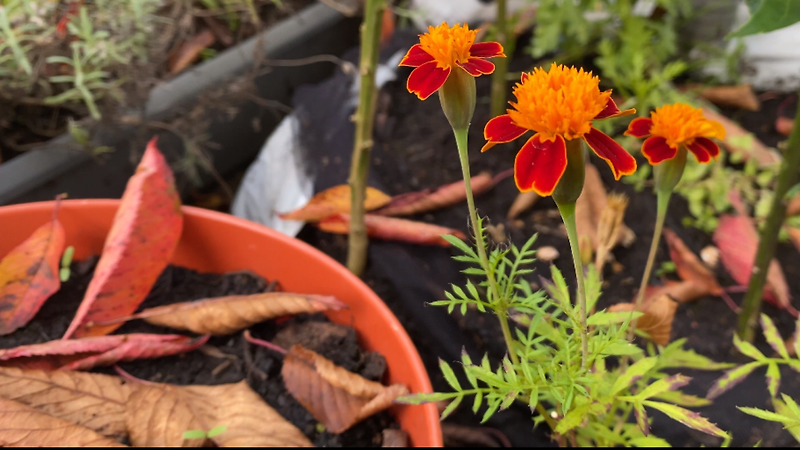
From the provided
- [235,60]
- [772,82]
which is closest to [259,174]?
[235,60]

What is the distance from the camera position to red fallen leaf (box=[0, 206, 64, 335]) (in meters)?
0.61

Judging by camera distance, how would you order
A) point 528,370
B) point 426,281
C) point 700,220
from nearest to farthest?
point 528,370 → point 426,281 → point 700,220

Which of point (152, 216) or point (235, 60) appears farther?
point (235, 60)

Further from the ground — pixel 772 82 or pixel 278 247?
pixel 772 82

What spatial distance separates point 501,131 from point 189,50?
82 cm

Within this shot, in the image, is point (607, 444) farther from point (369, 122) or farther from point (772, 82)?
point (772, 82)

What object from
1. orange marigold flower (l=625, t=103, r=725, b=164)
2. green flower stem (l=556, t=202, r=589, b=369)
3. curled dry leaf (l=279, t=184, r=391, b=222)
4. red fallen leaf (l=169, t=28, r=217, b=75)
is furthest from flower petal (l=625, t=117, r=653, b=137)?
red fallen leaf (l=169, t=28, r=217, b=75)

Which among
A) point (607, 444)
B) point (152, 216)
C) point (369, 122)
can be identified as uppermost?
point (369, 122)

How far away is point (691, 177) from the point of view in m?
0.94

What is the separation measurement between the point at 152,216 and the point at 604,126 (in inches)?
26.8

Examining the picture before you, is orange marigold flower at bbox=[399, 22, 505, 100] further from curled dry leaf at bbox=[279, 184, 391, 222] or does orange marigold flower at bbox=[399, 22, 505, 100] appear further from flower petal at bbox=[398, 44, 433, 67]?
curled dry leaf at bbox=[279, 184, 391, 222]

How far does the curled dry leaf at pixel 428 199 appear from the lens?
837 mm

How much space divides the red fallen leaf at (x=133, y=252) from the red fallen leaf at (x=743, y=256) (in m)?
0.74

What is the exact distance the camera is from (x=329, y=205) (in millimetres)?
821
